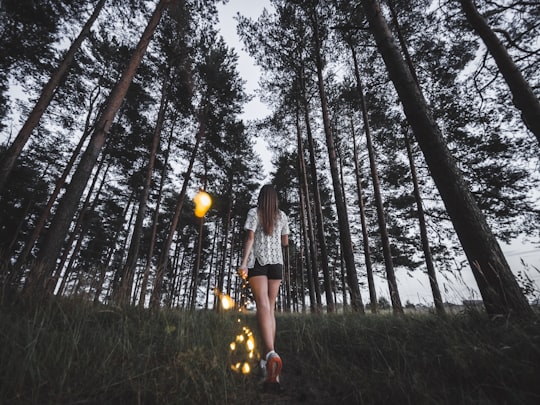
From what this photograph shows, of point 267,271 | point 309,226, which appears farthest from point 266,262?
point 309,226

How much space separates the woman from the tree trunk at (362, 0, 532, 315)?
2.17 m

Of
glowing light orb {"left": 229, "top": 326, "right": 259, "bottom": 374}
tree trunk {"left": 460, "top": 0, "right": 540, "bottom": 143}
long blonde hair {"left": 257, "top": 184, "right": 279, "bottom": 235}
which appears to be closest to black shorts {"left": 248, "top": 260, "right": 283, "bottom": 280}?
long blonde hair {"left": 257, "top": 184, "right": 279, "bottom": 235}

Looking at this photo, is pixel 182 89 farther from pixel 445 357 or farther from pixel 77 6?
pixel 445 357

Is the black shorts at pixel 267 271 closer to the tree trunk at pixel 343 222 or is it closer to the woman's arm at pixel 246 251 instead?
the woman's arm at pixel 246 251

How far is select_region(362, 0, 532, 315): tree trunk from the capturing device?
236 cm

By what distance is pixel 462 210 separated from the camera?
2.74m

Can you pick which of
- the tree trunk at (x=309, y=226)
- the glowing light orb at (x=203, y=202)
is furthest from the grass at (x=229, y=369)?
the glowing light orb at (x=203, y=202)

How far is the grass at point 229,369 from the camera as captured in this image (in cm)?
139

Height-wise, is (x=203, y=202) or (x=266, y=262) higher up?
(x=203, y=202)

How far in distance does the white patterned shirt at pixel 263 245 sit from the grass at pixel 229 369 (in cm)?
101

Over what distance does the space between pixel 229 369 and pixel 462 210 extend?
10.4 feet

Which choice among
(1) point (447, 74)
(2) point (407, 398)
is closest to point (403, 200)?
(1) point (447, 74)

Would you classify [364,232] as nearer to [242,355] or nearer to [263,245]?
[263,245]

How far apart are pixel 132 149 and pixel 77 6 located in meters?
6.32
